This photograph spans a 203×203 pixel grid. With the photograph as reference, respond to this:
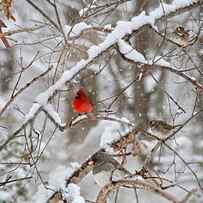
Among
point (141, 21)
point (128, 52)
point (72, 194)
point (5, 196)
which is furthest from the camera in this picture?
point (5, 196)

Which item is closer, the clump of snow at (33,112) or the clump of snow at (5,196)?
the clump of snow at (33,112)

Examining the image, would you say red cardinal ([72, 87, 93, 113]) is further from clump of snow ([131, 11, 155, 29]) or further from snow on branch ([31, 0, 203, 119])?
clump of snow ([131, 11, 155, 29])

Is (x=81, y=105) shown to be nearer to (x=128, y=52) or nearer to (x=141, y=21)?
(x=128, y=52)

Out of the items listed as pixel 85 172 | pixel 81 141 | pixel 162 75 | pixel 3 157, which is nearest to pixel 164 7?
pixel 85 172

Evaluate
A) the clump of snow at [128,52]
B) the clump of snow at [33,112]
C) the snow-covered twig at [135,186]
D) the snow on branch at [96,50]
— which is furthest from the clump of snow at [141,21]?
the snow-covered twig at [135,186]

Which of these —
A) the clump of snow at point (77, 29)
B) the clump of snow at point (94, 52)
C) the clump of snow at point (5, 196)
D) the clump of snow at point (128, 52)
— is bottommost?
the clump of snow at point (5, 196)

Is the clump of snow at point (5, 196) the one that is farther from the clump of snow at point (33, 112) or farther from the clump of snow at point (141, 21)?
the clump of snow at point (141, 21)

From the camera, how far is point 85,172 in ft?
9.87

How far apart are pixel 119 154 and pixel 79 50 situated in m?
0.65

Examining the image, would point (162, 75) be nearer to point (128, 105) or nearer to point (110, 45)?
point (128, 105)

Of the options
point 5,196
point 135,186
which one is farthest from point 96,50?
point 5,196

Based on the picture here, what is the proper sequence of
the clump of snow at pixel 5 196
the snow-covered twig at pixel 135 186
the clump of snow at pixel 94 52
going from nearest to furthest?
1. the snow-covered twig at pixel 135 186
2. the clump of snow at pixel 94 52
3. the clump of snow at pixel 5 196

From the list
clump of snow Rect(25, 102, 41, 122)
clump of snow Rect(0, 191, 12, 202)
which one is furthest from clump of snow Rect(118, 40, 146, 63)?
clump of snow Rect(0, 191, 12, 202)

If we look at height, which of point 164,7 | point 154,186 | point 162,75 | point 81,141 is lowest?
point 154,186
